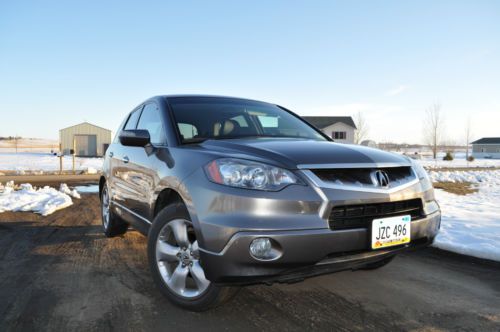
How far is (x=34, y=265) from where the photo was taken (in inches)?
146

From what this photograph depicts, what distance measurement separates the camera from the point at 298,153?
2455 millimetres

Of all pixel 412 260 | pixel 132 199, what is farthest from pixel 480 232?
pixel 132 199

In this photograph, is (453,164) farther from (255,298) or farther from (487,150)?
(487,150)

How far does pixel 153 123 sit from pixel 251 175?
5.93 feet

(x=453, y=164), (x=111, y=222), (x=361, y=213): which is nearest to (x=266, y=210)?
(x=361, y=213)

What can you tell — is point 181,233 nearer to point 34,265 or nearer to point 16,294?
point 16,294

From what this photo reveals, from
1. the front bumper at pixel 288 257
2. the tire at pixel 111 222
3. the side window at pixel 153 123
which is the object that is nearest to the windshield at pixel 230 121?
the side window at pixel 153 123

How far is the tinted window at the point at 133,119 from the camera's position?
442cm

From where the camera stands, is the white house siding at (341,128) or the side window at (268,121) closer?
the side window at (268,121)

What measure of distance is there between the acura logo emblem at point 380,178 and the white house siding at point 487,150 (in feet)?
242

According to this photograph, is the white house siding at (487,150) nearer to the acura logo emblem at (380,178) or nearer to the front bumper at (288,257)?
the acura logo emblem at (380,178)

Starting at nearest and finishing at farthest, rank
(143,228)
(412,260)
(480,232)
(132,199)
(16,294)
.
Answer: (16,294), (143,228), (132,199), (412,260), (480,232)

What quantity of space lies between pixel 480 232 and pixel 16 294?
5.29 m

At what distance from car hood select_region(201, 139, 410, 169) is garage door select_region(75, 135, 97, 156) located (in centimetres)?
3980
